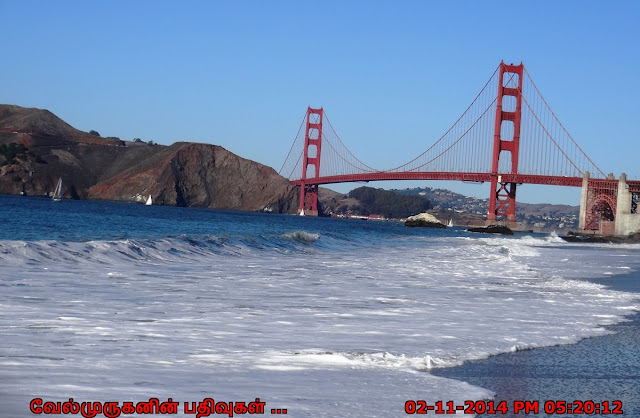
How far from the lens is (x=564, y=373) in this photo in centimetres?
448

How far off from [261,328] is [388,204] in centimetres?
11302

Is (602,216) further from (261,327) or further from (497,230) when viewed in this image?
(261,327)

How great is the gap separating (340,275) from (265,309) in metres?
4.18

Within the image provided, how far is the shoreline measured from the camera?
3900mm

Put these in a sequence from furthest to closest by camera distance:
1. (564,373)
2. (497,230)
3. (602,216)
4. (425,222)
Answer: (425,222)
(602,216)
(497,230)
(564,373)

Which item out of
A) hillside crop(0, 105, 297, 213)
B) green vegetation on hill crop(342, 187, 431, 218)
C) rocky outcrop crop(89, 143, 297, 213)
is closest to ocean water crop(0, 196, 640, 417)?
hillside crop(0, 105, 297, 213)

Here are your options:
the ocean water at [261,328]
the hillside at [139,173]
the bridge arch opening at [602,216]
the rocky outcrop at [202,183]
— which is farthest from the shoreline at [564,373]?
the rocky outcrop at [202,183]

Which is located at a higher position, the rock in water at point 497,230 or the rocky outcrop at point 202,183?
the rocky outcrop at point 202,183

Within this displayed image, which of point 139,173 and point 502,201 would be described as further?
point 139,173

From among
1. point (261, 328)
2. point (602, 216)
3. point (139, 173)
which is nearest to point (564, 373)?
point (261, 328)

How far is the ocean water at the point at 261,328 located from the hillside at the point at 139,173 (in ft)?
240

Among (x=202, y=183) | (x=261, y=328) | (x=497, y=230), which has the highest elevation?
(x=202, y=183)

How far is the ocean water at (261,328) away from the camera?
3.71 meters

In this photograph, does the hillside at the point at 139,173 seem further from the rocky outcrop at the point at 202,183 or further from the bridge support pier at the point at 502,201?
the bridge support pier at the point at 502,201
